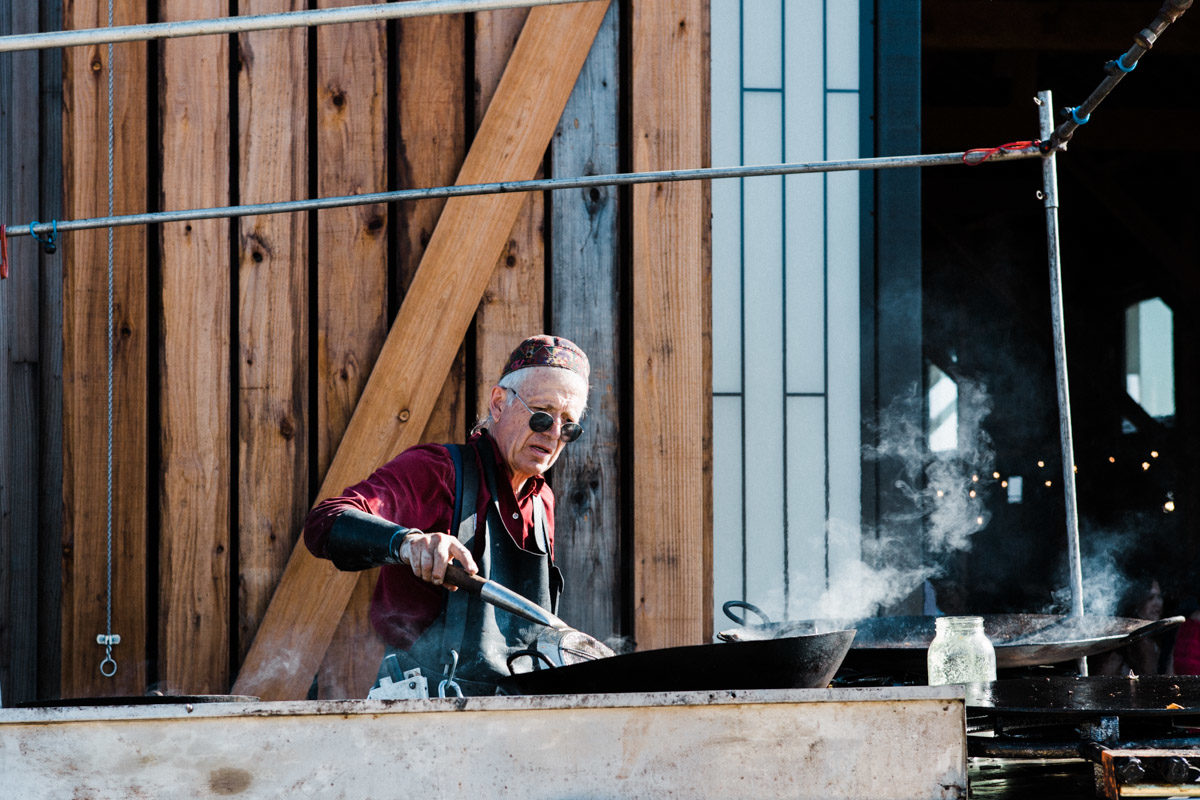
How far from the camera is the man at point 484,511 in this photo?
2629 mm

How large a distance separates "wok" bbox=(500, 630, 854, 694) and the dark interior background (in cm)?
622

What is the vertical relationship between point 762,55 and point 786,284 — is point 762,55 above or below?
above

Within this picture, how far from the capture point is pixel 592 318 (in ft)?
12.0

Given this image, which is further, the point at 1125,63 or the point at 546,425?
the point at 546,425

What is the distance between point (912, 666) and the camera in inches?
111

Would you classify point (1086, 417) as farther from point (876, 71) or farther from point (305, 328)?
point (305, 328)

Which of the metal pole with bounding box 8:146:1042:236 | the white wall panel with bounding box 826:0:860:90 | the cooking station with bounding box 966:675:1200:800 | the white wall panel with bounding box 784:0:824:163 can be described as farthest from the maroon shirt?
the white wall panel with bounding box 826:0:860:90

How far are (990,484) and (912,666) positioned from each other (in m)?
9.71

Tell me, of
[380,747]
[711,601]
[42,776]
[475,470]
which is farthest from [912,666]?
[42,776]

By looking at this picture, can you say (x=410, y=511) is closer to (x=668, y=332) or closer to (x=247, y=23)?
(x=668, y=332)

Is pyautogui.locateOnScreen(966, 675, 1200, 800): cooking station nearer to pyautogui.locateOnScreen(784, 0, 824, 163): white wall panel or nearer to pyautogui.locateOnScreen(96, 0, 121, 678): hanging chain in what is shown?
pyautogui.locateOnScreen(784, 0, 824, 163): white wall panel

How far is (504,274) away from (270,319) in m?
0.74

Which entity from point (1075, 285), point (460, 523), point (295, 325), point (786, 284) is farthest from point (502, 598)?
point (1075, 285)

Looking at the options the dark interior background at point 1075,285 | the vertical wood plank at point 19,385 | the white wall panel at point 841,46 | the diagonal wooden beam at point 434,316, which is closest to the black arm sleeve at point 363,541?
the diagonal wooden beam at point 434,316
